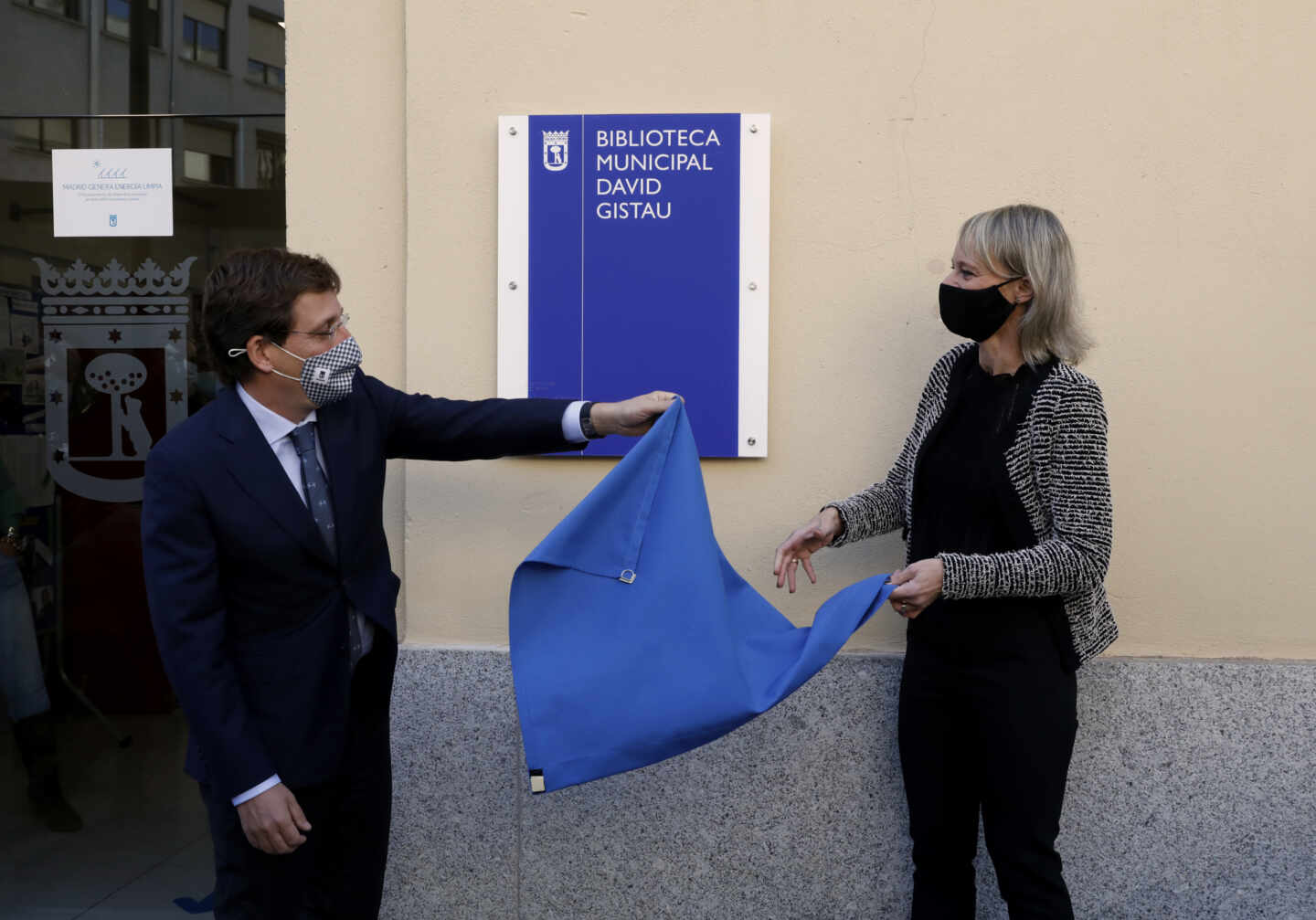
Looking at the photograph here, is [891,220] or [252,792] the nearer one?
[252,792]

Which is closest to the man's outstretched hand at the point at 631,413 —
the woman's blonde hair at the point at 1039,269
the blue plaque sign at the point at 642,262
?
the blue plaque sign at the point at 642,262

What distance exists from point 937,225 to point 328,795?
2.39 metres

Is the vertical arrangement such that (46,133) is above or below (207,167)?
above

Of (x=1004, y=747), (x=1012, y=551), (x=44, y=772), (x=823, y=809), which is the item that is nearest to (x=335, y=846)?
(x=823, y=809)

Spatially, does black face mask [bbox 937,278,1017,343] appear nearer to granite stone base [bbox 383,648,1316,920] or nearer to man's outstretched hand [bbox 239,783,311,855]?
granite stone base [bbox 383,648,1316,920]

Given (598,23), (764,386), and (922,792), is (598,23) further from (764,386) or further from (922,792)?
(922,792)

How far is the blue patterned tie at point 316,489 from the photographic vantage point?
2.60 m

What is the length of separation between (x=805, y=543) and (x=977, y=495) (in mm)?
495

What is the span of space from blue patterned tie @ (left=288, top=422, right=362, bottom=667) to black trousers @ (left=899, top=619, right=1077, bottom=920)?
1472mm

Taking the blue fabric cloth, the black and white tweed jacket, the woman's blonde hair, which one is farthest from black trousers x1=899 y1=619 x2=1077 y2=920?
the woman's blonde hair

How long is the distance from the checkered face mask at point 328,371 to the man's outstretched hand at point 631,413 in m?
0.62

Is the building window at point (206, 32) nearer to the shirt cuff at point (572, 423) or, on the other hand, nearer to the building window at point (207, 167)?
the building window at point (207, 167)

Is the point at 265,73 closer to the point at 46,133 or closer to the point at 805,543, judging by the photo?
the point at 46,133

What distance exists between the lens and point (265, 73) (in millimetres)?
3838
